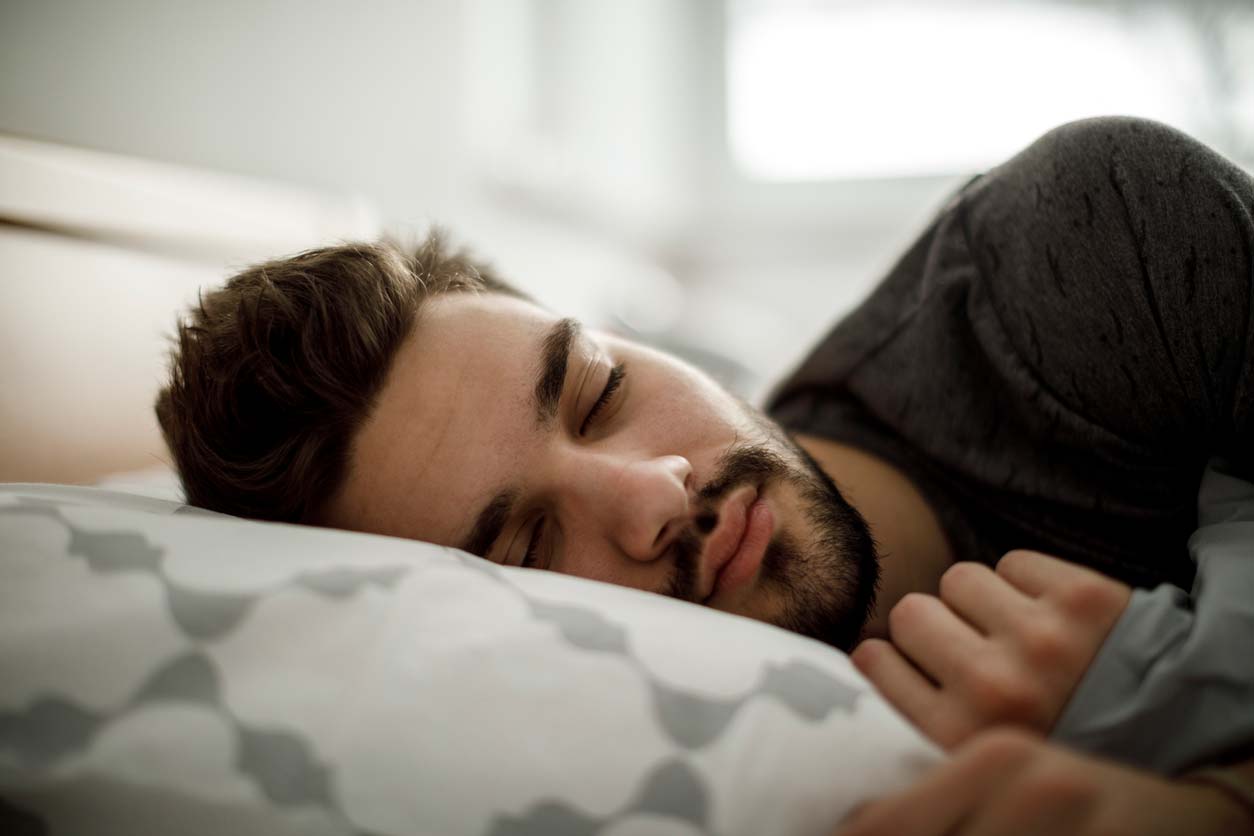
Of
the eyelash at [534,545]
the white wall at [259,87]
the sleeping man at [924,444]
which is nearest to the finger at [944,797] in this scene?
the sleeping man at [924,444]

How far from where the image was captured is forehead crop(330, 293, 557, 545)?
67 centimetres

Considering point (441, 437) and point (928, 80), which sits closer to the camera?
point (441, 437)

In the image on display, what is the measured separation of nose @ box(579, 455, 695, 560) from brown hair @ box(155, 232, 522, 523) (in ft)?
0.77

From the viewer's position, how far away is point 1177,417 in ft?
2.37

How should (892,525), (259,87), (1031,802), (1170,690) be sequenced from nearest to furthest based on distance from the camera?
1. (1031,802)
2. (1170,690)
3. (892,525)
4. (259,87)

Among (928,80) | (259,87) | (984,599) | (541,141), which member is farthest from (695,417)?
(928,80)

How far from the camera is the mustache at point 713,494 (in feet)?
2.10

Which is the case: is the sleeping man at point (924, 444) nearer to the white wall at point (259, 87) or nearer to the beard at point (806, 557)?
the beard at point (806, 557)

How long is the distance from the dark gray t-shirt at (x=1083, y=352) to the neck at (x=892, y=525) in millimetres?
24

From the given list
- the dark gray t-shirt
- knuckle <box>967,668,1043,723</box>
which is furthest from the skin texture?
the dark gray t-shirt

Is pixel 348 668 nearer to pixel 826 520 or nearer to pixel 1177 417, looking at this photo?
pixel 826 520

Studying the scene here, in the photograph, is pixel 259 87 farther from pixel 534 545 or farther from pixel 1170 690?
pixel 1170 690

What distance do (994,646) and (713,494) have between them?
263 mm

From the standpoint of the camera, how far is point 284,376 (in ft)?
2.40
